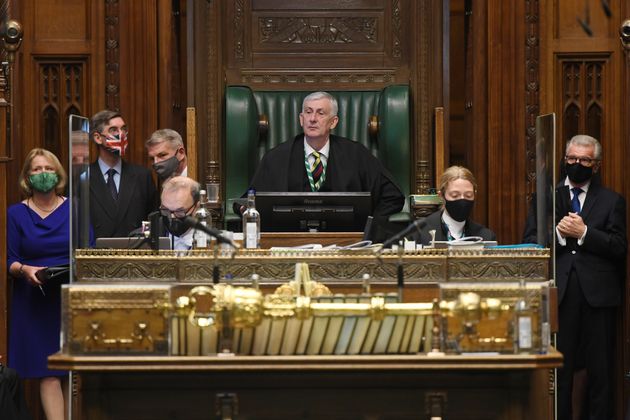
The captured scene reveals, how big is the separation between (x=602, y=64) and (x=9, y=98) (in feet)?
12.6

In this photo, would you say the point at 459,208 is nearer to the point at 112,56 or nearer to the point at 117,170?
the point at 117,170

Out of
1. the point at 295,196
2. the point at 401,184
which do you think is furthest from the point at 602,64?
the point at 295,196

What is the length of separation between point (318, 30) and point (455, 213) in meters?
3.15

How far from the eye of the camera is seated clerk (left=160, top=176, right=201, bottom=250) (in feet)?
22.5

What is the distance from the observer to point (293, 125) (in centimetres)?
979

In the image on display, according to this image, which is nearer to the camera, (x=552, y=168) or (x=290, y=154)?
(x=552, y=168)

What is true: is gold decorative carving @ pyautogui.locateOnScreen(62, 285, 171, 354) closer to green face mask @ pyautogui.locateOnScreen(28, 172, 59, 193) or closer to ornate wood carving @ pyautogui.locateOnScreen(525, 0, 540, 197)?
green face mask @ pyautogui.locateOnScreen(28, 172, 59, 193)

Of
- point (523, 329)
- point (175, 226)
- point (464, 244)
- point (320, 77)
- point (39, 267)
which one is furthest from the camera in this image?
point (320, 77)

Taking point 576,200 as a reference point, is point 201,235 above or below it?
below

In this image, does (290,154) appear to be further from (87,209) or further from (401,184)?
(87,209)

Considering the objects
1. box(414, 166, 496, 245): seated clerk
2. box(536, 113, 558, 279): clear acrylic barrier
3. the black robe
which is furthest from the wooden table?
the black robe

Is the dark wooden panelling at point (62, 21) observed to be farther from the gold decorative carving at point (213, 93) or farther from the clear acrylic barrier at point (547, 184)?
the clear acrylic barrier at point (547, 184)

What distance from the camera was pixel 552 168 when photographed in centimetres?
659

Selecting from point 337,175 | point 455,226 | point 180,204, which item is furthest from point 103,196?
point 455,226
